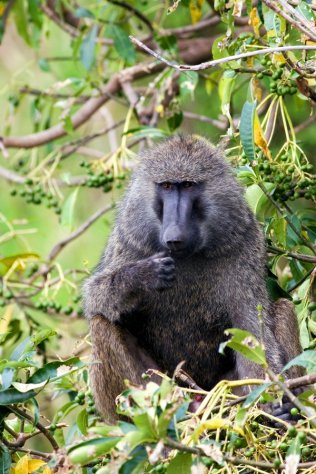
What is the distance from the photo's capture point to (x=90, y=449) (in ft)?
9.98

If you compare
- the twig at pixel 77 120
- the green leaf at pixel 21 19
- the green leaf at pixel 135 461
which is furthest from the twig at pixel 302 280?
the green leaf at pixel 21 19

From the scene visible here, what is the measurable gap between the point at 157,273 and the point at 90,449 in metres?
1.52

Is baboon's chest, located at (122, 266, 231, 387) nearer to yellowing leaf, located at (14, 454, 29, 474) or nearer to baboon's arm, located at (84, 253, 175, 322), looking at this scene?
baboon's arm, located at (84, 253, 175, 322)

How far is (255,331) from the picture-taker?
4.67 meters

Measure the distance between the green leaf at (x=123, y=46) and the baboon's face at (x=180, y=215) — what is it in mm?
2017

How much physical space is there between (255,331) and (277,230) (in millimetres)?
469

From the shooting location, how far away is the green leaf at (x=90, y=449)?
3033 millimetres

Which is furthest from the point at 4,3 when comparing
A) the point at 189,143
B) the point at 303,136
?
the point at 189,143

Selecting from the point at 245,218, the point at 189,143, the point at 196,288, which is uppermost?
the point at 189,143

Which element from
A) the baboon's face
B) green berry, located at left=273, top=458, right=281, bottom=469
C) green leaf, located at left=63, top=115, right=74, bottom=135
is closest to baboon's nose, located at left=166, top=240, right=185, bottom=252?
the baboon's face

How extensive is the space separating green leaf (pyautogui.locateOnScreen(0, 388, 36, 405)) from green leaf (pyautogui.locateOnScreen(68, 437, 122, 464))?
0.66 m

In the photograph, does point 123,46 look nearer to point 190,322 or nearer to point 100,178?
point 100,178

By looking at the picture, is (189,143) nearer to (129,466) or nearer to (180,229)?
(180,229)

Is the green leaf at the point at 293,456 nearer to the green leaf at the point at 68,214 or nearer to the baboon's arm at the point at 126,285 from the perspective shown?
the baboon's arm at the point at 126,285
